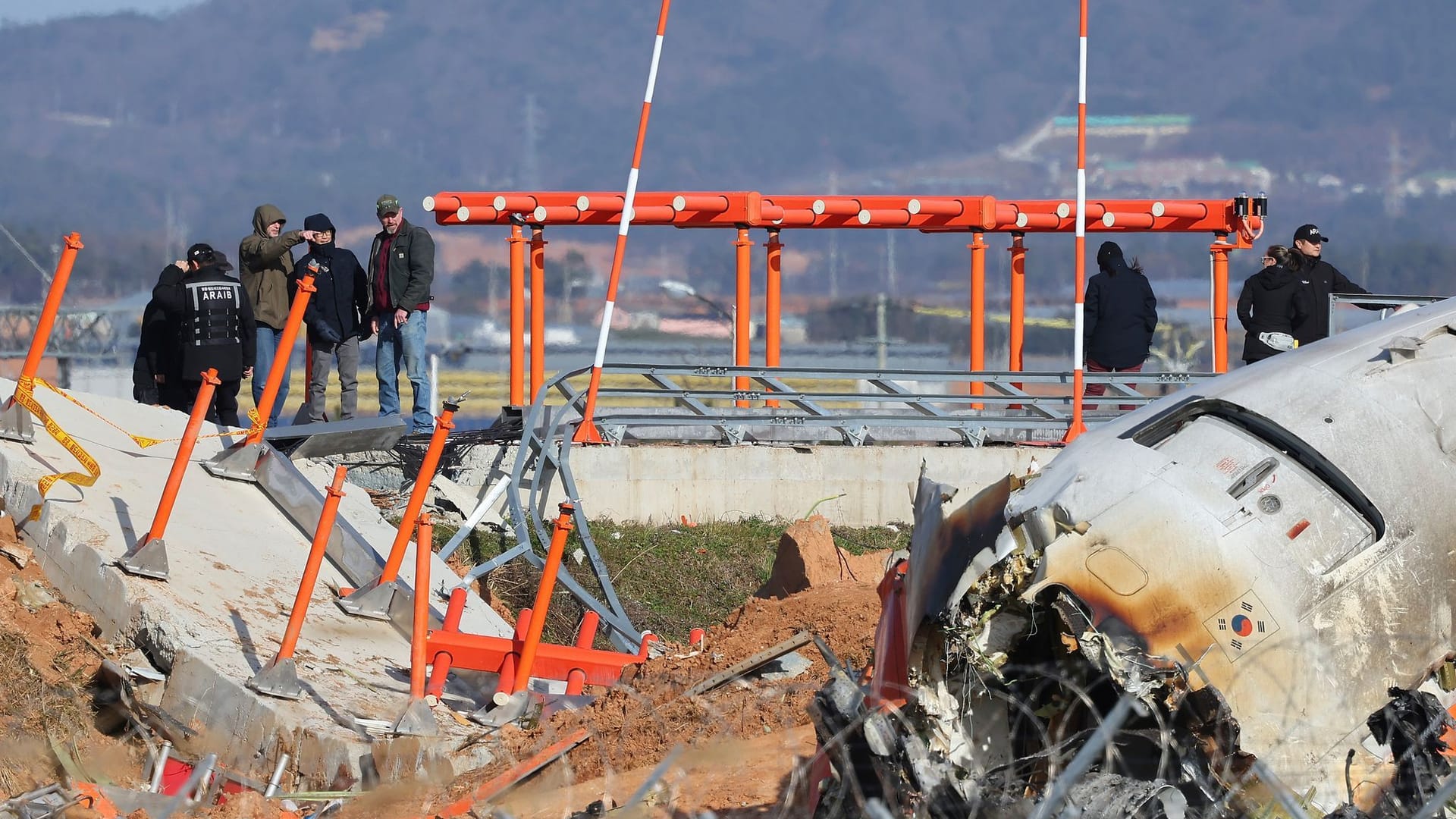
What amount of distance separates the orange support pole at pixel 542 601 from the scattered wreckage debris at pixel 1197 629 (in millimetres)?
2475

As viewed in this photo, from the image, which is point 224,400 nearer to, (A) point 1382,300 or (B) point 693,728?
(B) point 693,728

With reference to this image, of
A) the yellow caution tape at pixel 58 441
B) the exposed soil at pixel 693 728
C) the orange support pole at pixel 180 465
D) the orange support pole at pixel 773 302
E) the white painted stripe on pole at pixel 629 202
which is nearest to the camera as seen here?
the exposed soil at pixel 693 728

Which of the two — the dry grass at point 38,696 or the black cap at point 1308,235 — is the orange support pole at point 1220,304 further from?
the dry grass at point 38,696

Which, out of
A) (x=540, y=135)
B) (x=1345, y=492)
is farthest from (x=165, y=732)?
(x=540, y=135)

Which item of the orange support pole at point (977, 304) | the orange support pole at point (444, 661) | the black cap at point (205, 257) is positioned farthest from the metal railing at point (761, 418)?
the orange support pole at point (444, 661)

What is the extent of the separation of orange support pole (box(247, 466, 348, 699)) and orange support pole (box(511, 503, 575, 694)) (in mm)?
987

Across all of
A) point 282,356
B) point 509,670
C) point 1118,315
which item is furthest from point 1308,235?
point 282,356

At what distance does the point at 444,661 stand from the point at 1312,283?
23.8 ft

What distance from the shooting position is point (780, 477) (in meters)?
13.4

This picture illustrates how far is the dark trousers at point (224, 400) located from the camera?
40.5 ft

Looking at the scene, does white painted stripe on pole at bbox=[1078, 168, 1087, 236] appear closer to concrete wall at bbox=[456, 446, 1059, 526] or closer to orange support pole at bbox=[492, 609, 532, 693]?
concrete wall at bbox=[456, 446, 1059, 526]

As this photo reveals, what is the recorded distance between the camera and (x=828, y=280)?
51.9 meters

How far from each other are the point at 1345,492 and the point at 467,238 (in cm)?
4864

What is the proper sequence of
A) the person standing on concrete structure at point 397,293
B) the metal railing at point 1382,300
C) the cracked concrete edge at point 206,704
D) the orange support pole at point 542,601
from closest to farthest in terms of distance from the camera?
the cracked concrete edge at point 206,704
the orange support pole at point 542,601
the metal railing at point 1382,300
the person standing on concrete structure at point 397,293
